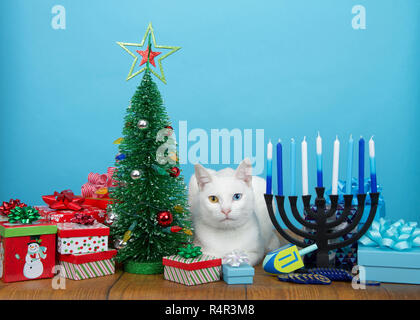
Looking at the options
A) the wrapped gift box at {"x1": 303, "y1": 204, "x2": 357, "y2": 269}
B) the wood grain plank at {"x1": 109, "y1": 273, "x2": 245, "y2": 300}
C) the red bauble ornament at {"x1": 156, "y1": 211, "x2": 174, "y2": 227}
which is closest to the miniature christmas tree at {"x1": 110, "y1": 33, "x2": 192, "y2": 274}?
the red bauble ornament at {"x1": 156, "y1": 211, "x2": 174, "y2": 227}

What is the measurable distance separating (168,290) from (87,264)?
0.26 m

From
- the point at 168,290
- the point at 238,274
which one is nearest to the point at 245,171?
the point at 238,274

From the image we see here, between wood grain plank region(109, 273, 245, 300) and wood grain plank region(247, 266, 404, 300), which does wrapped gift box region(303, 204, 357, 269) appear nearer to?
wood grain plank region(247, 266, 404, 300)

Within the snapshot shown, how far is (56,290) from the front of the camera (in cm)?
112

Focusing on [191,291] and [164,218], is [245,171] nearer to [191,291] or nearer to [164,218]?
[164,218]

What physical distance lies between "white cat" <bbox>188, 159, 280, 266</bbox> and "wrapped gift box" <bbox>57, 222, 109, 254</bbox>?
29 cm

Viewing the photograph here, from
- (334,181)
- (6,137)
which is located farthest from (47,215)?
(6,137)

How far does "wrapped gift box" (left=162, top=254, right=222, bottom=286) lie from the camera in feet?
3.84

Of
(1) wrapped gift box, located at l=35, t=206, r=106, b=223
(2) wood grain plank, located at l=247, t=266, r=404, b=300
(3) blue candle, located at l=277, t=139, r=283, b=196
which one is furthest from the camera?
(1) wrapped gift box, located at l=35, t=206, r=106, b=223

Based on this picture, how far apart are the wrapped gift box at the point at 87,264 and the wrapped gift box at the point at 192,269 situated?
17cm

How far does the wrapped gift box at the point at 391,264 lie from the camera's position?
1172 mm

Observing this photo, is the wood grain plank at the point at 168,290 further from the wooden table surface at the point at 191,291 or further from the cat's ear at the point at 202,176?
the cat's ear at the point at 202,176

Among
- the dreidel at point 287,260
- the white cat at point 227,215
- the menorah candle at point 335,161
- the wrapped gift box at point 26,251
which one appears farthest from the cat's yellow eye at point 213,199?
the wrapped gift box at point 26,251
